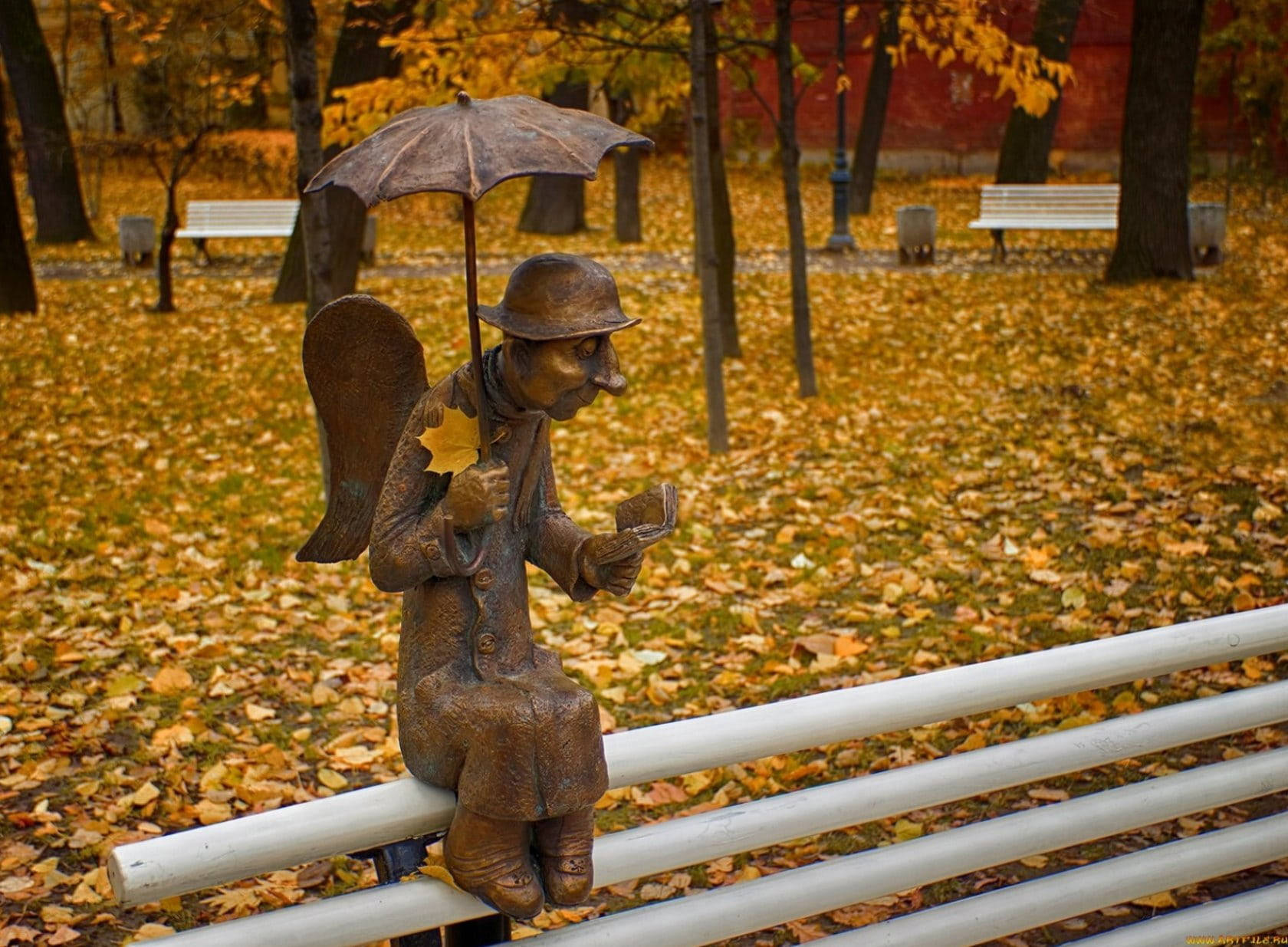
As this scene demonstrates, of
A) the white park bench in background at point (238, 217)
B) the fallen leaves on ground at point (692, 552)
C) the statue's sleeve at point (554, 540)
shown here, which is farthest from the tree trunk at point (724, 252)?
the statue's sleeve at point (554, 540)

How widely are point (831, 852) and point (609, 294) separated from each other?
100 inches

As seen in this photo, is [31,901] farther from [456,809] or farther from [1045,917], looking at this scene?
[1045,917]

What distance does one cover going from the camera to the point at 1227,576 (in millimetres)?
6020

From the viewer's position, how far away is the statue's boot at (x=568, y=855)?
2.40 meters

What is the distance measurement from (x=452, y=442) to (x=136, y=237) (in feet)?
43.6

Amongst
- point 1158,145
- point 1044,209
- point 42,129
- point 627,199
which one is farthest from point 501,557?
point 42,129

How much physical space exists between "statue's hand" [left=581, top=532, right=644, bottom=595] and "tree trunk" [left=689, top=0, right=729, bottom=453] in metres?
5.40

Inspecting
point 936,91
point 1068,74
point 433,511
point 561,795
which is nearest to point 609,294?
point 433,511

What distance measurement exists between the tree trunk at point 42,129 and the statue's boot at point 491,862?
1357 cm

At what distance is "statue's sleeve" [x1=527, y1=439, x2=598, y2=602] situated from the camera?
255cm

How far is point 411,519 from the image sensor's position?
94.4 inches

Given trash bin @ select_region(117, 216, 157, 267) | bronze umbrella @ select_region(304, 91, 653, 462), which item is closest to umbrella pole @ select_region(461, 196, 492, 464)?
bronze umbrella @ select_region(304, 91, 653, 462)

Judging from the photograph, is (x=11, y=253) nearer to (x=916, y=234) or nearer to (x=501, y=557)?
(x=916, y=234)

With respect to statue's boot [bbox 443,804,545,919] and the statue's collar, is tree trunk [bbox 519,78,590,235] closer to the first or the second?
the statue's collar
